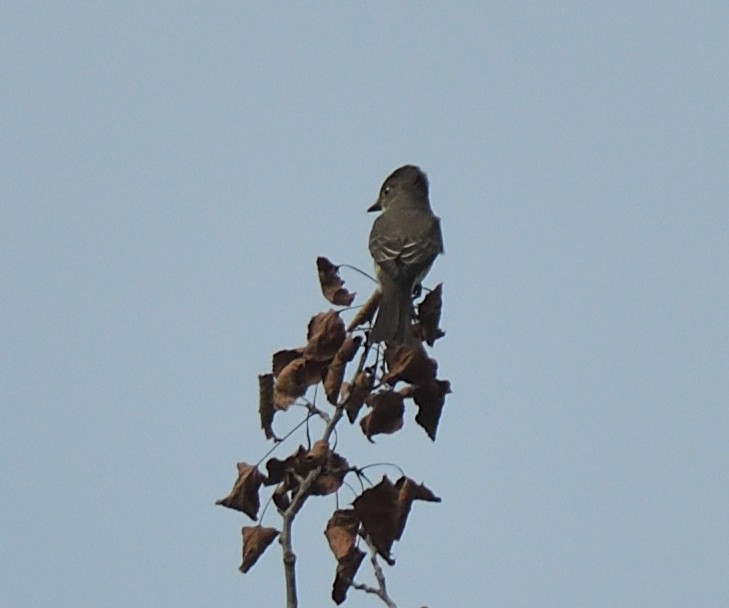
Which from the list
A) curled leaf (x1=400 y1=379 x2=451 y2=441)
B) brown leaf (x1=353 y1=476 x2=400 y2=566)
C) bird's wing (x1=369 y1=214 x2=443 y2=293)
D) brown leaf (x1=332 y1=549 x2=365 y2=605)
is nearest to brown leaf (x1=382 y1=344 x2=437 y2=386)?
curled leaf (x1=400 y1=379 x2=451 y2=441)

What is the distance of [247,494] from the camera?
5527 millimetres

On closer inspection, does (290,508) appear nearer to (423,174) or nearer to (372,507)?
(372,507)

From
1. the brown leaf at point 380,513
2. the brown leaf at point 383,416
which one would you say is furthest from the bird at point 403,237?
the brown leaf at point 380,513

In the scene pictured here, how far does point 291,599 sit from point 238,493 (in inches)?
52.0

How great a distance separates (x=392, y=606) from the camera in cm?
461

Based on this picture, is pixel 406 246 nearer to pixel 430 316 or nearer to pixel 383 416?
pixel 430 316

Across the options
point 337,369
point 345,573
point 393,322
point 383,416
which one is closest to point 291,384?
point 337,369

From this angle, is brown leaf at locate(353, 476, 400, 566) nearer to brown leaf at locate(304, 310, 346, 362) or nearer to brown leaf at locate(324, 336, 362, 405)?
brown leaf at locate(324, 336, 362, 405)

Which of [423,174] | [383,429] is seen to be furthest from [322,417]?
[423,174]

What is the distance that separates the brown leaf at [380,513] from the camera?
5340mm

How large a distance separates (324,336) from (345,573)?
1.04 m

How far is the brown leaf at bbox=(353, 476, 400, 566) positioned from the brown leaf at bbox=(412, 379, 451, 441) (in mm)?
594

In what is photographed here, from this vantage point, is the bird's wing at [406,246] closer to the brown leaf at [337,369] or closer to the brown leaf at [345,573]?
the brown leaf at [337,369]

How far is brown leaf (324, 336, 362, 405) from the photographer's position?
5672 millimetres
